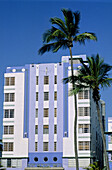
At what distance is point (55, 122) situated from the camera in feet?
220

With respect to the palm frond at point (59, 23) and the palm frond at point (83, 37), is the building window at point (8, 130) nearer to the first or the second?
the palm frond at point (83, 37)

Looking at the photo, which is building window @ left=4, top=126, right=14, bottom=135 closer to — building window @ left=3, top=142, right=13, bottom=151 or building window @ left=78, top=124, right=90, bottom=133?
building window @ left=3, top=142, right=13, bottom=151

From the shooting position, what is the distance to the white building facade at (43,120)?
6612 cm

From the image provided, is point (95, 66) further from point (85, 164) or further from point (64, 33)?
point (85, 164)

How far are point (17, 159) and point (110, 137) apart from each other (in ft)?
52.9

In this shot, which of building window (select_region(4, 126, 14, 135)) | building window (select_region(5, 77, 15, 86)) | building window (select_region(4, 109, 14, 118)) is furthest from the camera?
building window (select_region(5, 77, 15, 86))

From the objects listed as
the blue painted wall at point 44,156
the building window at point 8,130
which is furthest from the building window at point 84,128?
the building window at point 8,130

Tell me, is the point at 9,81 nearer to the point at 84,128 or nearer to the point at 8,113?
the point at 8,113

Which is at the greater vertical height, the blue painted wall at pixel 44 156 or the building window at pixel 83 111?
the building window at pixel 83 111

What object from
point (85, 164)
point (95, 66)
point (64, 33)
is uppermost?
point (64, 33)

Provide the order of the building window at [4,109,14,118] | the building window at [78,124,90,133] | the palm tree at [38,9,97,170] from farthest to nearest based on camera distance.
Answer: the building window at [4,109,14,118]
the building window at [78,124,90,133]
the palm tree at [38,9,97,170]

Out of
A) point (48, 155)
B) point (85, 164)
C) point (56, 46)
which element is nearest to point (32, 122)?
point (48, 155)

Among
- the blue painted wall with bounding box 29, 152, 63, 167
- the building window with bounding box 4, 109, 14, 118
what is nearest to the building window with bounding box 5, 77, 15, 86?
the building window with bounding box 4, 109, 14, 118

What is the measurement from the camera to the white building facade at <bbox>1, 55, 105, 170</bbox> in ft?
217
